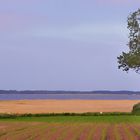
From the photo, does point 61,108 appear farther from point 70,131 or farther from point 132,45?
point 70,131

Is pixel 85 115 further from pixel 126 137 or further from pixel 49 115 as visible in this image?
pixel 126 137

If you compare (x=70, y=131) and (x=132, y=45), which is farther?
(x=132, y=45)

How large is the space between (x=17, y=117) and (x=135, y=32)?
23.1 metres

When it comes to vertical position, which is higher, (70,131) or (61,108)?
(61,108)

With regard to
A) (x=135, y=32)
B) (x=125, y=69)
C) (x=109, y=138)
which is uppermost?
(x=135, y=32)

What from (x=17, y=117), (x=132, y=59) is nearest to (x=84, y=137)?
(x=17, y=117)

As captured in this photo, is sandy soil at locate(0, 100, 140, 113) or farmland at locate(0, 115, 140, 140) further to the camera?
sandy soil at locate(0, 100, 140, 113)

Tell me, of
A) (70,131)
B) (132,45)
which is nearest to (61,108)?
(132,45)

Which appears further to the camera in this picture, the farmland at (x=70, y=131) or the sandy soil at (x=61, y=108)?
the sandy soil at (x=61, y=108)

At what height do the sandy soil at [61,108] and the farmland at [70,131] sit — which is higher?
the sandy soil at [61,108]

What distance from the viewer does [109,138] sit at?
3045cm

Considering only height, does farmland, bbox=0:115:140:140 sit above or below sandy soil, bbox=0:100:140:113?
below

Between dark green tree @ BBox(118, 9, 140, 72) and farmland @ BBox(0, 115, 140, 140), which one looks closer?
farmland @ BBox(0, 115, 140, 140)

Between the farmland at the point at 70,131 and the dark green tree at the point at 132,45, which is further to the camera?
the dark green tree at the point at 132,45
